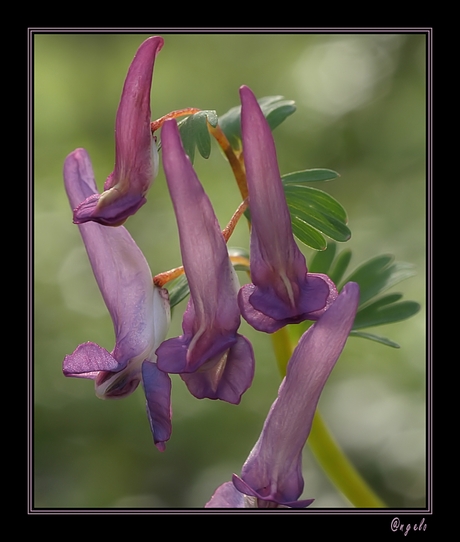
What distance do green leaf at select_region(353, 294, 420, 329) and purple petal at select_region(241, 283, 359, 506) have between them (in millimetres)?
405

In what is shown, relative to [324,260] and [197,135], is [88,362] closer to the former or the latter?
[197,135]

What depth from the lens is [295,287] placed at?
113 centimetres

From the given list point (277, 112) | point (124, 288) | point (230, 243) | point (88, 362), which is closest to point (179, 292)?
point (124, 288)

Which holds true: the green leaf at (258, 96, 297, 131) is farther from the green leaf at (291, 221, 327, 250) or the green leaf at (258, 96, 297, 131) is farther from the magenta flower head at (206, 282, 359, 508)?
the magenta flower head at (206, 282, 359, 508)

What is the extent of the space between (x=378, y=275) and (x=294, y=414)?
21.4 inches

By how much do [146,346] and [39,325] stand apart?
1946 mm

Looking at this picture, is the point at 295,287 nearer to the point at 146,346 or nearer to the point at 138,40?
A: the point at 146,346

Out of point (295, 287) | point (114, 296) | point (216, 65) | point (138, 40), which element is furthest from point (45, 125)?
point (295, 287)

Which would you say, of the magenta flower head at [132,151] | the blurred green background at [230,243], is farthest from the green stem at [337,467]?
the blurred green background at [230,243]

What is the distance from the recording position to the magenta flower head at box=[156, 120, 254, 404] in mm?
1078

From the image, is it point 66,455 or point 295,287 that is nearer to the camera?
point 295,287

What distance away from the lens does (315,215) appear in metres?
1.30

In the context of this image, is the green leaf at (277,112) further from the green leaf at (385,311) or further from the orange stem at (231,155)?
the green leaf at (385,311)

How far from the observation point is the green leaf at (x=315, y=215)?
1291 millimetres
